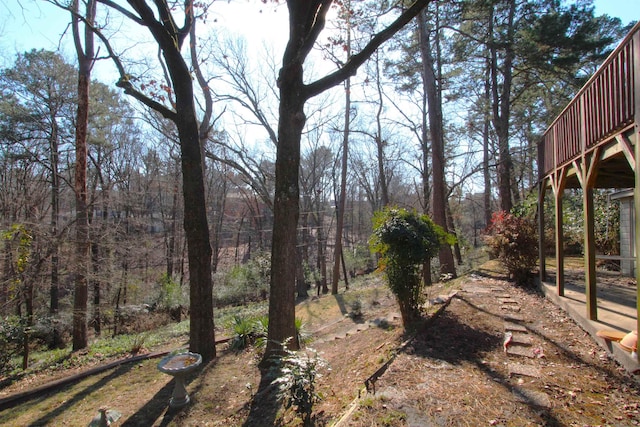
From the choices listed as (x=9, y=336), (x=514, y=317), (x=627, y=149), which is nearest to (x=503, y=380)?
(x=514, y=317)

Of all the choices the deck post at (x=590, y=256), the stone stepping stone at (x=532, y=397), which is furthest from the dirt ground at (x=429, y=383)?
the deck post at (x=590, y=256)

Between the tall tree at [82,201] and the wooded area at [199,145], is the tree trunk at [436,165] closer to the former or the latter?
the wooded area at [199,145]

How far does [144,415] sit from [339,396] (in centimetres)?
238

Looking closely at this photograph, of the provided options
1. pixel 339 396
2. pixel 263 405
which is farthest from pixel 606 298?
pixel 263 405

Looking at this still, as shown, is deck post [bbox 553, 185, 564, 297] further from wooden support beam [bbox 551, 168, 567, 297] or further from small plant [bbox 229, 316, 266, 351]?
small plant [bbox 229, 316, 266, 351]

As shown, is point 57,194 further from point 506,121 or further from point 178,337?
point 506,121

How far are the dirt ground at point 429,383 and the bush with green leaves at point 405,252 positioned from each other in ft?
1.37

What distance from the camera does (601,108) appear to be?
12.0ft

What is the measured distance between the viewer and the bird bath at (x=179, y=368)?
371 centimetres

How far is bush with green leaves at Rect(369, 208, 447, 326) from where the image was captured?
4.66 m

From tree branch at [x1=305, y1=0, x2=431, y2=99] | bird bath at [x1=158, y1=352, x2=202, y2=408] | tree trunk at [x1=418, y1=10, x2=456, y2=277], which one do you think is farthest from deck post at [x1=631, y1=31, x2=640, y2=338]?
tree trunk at [x1=418, y1=10, x2=456, y2=277]

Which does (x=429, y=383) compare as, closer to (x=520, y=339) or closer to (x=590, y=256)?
(x=520, y=339)

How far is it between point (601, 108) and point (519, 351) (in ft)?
9.26

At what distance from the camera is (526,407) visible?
264cm
